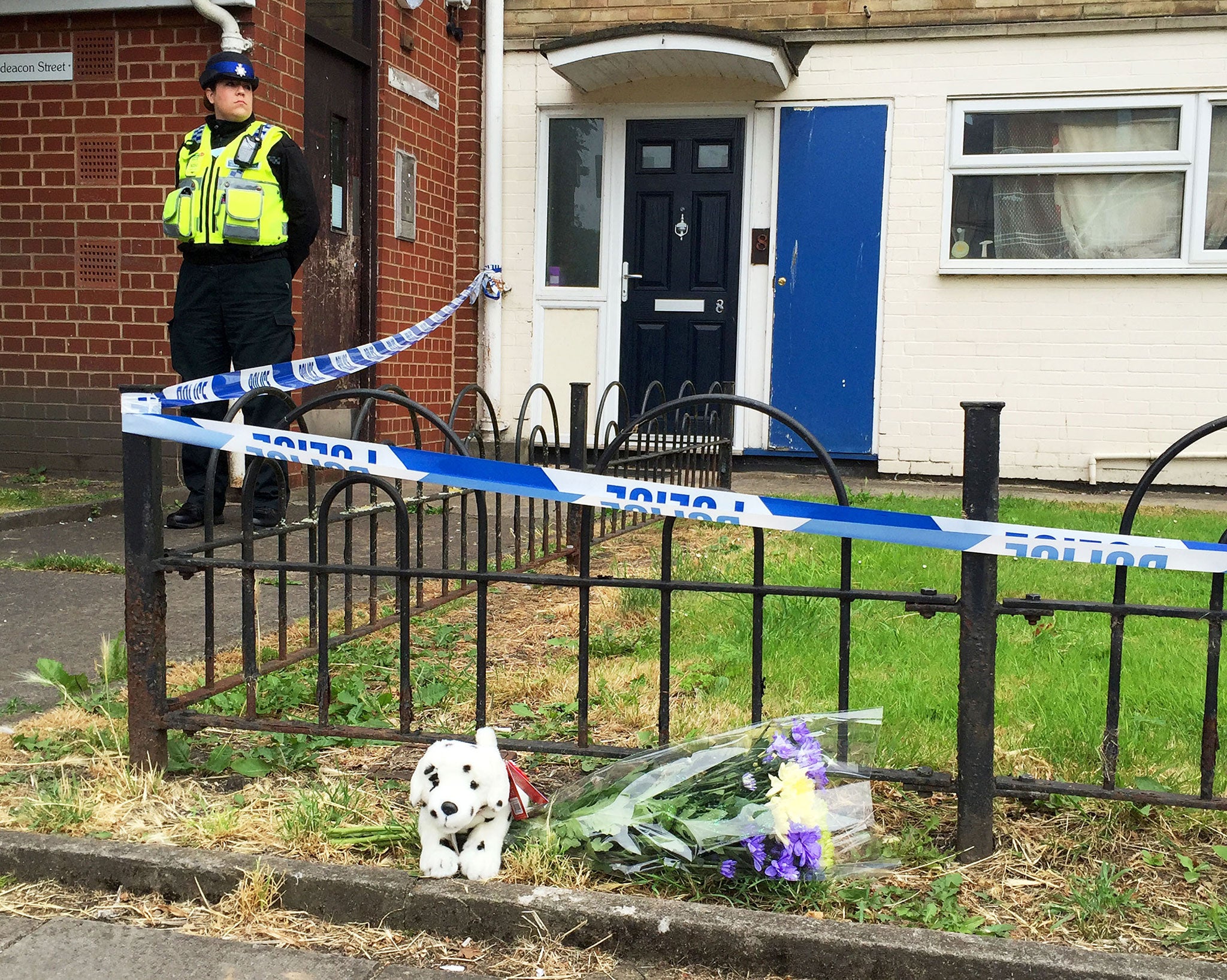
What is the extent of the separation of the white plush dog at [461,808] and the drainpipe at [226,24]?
5.67 m

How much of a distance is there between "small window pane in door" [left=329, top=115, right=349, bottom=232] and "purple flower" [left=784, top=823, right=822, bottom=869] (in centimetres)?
716

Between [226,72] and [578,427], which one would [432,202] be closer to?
[226,72]

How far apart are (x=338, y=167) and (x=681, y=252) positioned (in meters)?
3.21

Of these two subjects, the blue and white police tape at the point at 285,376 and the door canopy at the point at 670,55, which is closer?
the blue and white police tape at the point at 285,376

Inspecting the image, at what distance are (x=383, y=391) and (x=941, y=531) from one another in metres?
1.57

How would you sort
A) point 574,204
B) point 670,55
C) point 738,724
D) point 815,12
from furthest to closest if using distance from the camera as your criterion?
point 574,204 → point 815,12 → point 670,55 → point 738,724

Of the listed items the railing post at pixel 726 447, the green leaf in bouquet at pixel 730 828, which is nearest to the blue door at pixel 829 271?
the railing post at pixel 726 447

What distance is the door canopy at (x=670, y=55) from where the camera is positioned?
9.58 m

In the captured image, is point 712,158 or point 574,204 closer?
point 712,158

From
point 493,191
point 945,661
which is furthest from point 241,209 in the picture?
point 493,191

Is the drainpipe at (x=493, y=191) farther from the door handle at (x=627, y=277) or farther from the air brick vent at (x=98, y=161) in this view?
the air brick vent at (x=98, y=161)

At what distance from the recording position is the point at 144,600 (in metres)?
2.95

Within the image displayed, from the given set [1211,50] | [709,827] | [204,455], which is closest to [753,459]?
[1211,50]

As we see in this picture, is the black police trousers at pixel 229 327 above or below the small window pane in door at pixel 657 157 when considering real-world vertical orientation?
below
